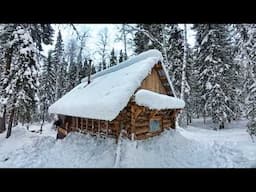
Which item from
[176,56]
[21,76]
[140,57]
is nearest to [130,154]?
[140,57]

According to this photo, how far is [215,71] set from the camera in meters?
16.6

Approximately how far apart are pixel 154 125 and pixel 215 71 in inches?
375

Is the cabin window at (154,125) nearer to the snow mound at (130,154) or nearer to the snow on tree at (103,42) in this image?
the snow mound at (130,154)

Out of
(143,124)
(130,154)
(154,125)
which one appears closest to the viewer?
(130,154)

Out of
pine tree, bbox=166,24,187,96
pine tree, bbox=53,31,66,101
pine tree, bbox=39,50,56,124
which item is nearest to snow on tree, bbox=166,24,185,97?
pine tree, bbox=166,24,187,96

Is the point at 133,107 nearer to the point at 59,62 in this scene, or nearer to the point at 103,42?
the point at 103,42

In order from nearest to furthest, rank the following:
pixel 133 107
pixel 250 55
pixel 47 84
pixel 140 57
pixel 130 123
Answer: pixel 133 107 < pixel 130 123 < pixel 250 55 < pixel 140 57 < pixel 47 84

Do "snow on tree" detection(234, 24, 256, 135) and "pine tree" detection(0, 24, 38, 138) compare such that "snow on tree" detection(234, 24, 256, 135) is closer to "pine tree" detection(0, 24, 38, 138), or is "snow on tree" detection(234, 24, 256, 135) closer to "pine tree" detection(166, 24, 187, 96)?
"pine tree" detection(166, 24, 187, 96)

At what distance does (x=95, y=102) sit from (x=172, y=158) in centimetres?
301

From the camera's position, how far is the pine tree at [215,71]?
16.0 m

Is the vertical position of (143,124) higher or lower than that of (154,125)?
higher
